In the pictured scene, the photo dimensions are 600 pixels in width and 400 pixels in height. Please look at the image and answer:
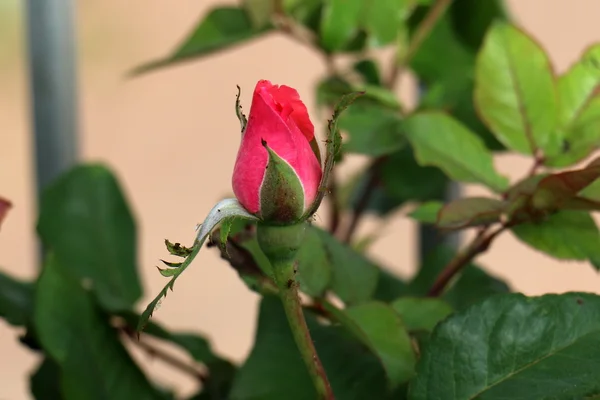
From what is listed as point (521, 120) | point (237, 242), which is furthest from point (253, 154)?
point (521, 120)

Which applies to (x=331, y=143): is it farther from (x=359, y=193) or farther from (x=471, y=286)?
(x=359, y=193)

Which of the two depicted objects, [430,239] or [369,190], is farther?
[430,239]

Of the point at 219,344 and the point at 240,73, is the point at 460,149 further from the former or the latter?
the point at 219,344

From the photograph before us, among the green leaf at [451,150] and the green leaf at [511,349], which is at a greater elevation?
the green leaf at [451,150]

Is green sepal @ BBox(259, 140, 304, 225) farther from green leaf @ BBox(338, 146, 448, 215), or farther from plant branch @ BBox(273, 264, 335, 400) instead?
green leaf @ BBox(338, 146, 448, 215)

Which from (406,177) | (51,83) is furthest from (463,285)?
(51,83)

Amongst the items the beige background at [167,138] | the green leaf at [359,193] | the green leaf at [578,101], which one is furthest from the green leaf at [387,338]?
the beige background at [167,138]

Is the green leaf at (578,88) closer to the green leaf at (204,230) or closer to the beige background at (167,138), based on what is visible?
the green leaf at (204,230)
